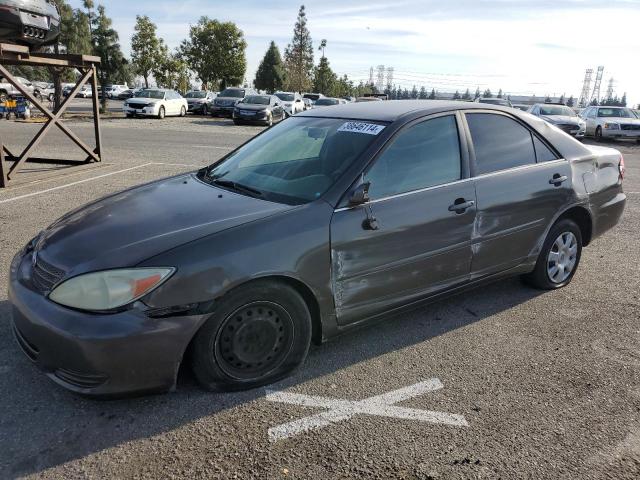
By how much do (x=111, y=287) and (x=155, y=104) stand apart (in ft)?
89.6

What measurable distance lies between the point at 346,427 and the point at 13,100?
2585cm

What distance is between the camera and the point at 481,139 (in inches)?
154

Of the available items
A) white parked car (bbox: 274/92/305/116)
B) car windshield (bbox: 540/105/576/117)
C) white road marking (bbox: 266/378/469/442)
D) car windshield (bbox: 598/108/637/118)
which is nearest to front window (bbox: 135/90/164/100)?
white parked car (bbox: 274/92/305/116)

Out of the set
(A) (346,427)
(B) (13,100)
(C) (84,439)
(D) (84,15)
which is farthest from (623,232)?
(D) (84,15)

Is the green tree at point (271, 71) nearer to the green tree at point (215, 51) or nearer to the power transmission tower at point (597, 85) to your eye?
the green tree at point (215, 51)

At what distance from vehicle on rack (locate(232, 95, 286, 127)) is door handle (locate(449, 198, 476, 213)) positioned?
76.1ft

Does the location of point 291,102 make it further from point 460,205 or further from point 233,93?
point 460,205

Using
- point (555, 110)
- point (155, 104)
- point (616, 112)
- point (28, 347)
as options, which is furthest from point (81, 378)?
point (155, 104)

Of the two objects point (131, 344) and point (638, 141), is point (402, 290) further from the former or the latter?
point (638, 141)

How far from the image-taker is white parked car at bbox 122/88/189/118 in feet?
89.7

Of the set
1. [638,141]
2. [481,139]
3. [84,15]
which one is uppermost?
[84,15]

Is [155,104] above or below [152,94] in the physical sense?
below

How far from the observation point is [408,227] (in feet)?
11.0

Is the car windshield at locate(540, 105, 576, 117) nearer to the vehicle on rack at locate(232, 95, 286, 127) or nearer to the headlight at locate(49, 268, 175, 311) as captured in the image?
the vehicle on rack at locate(232, 95, 286, 127)
